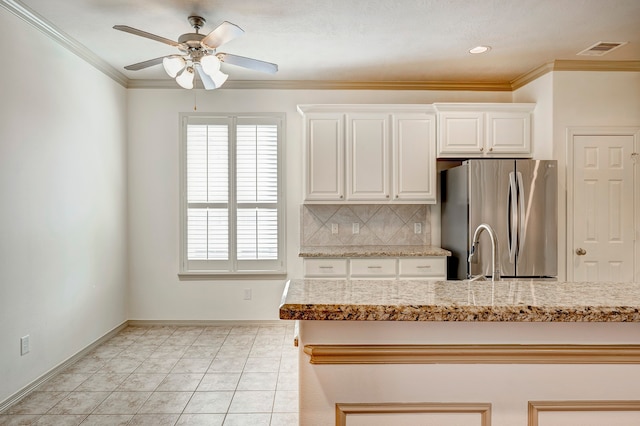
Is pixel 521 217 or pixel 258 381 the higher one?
pixel 521 217

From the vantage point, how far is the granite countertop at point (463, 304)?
999 mm

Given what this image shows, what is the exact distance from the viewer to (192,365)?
3.34 m

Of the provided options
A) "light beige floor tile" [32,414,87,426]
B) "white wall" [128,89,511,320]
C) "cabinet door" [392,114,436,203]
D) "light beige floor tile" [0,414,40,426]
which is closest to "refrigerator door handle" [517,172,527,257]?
"cabinet door" [392,114,436,203]

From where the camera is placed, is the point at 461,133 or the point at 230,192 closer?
the point at 461,133

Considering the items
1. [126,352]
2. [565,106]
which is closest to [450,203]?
[565,106]

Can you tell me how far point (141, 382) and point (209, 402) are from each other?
0.67 metres

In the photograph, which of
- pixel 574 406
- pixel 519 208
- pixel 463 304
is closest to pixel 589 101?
pixel 519 208

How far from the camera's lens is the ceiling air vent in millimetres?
3334

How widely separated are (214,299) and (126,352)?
3.38 ft

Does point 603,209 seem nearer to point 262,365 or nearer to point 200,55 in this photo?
point 262,365

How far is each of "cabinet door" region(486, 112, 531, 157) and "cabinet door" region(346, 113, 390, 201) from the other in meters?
1.03

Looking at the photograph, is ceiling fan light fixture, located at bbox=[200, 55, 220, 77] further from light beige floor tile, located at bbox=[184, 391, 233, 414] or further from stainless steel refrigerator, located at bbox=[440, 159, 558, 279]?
stainless steel refrigerator, located at bbox=[440, 159, 558, 279]

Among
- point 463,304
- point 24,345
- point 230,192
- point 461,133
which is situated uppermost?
point 461,133

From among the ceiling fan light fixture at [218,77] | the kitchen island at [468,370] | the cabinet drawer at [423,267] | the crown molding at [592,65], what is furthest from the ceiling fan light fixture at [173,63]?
the crown molding at [592,65]
